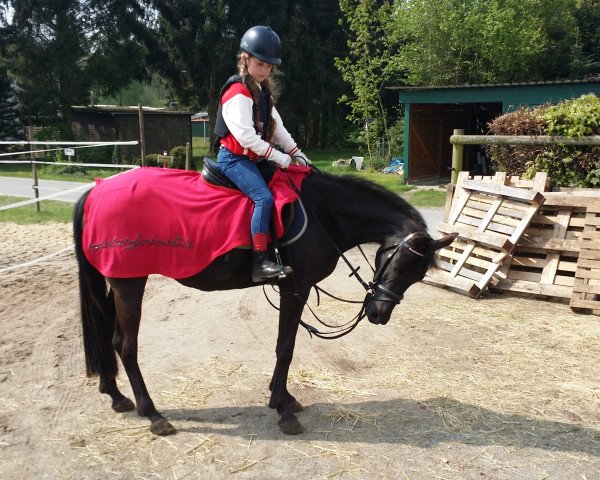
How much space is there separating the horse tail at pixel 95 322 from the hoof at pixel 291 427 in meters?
1.33

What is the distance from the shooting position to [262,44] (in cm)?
347

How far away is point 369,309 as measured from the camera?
139 inches

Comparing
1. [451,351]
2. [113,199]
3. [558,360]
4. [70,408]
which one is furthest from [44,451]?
[558,360]

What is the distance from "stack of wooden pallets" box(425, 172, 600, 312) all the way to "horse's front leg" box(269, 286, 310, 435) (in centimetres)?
342

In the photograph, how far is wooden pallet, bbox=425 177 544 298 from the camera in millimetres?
6590

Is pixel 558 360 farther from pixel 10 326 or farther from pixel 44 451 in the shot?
pixel 10 326

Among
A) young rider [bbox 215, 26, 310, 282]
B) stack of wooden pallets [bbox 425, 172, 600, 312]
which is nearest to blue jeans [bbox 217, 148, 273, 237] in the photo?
young rider [bbox 215, 26, 310, 282]

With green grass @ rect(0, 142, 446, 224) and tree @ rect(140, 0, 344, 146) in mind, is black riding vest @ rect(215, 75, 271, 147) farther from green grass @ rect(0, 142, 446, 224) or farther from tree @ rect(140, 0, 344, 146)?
tree @ rect(140, 0, 344, 146)

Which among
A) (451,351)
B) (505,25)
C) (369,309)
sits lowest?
(451,351)

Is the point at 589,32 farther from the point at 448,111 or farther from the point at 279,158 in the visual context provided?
the point at 279,158

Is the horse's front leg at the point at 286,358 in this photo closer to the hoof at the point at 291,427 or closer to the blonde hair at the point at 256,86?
the hoof at the point at 291,427

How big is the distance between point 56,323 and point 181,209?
2.82 m

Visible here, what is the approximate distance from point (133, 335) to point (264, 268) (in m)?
1.04

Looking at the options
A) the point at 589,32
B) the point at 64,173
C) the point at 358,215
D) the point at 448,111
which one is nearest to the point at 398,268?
the point at 358,215
